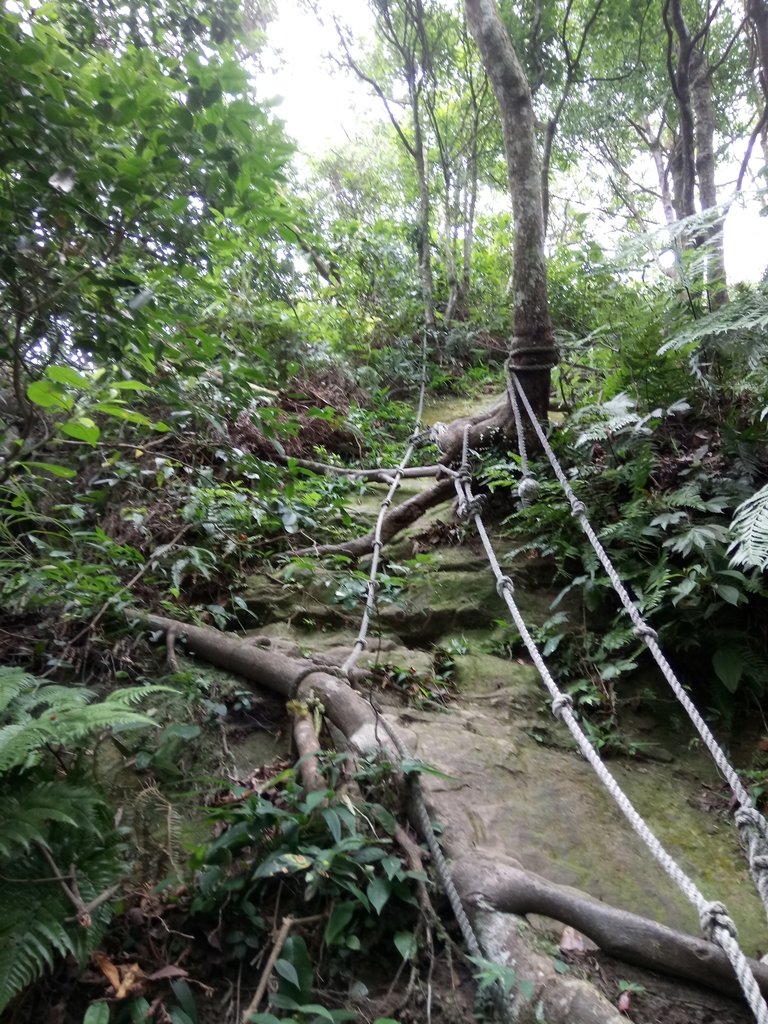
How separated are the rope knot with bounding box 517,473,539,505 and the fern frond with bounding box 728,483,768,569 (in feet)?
3.61

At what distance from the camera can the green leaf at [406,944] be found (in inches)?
55.3

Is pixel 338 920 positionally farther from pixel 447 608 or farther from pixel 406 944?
pixel 447 608

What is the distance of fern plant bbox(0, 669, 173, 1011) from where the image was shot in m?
1.22

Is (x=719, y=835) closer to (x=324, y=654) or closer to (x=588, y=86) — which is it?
(x=324, y=654)

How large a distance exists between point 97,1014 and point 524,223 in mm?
4301

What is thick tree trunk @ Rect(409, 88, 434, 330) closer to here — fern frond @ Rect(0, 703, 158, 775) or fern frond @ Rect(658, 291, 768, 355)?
fern frond @ Rect(658, 291, 768, 355)

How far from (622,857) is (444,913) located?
680mm

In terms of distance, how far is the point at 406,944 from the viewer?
4.67 ft

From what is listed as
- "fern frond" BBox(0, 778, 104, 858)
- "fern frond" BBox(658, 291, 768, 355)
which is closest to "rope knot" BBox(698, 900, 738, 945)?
"fern frond" BBox(0, 778, 104, 858)

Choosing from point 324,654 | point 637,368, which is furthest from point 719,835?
point 637,368

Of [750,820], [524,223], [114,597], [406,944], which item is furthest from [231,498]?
[750,820]

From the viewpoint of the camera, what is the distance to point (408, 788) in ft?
5.90

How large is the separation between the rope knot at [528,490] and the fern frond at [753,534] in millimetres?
1099

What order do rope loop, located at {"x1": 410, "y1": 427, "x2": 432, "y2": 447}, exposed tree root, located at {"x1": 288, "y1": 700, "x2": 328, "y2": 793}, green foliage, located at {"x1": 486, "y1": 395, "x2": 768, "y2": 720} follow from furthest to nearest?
rope loop, located at {"x1": 410, "y1": 427, "x2": 432, "y2": 447}
green foliage, located at {"x1": 486, "y1": 395, "x2": 768, "y2": 720}
exposed tree root, located at {"x1": 288, "y1": 700, "x2": 328, "y2": 793}
